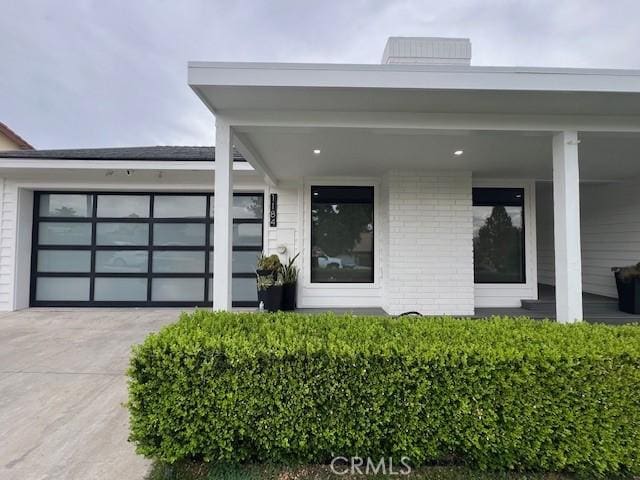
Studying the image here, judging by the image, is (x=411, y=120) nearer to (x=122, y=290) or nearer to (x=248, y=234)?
(x=248, y=234)

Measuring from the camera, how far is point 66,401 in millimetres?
2846

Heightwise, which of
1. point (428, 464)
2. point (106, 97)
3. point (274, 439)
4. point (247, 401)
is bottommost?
point (428, 464)

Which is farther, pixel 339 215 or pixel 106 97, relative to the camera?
pixel 106 97

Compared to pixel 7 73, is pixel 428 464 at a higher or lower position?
lower

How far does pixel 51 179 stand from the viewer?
255 inches

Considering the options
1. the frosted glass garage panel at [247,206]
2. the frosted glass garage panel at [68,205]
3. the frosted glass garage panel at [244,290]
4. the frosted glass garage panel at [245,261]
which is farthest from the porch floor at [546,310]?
the frosted glass garage panel at [68,205]

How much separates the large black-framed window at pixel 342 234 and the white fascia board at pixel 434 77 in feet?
11.6

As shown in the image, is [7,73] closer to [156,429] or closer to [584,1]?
[156,429]

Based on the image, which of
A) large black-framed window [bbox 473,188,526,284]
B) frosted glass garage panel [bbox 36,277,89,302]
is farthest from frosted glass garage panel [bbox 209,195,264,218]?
large black-framed window [bbox 473,188,526,284]

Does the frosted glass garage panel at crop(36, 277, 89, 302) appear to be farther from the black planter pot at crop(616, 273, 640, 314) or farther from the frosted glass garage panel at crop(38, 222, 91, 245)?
the black planter pot at crop(616, 273, 640, 314)

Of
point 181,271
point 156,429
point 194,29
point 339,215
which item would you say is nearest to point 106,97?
point 194,29

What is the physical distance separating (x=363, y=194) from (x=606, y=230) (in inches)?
210

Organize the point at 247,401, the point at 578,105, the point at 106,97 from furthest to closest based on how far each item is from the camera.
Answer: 1. the point at 106,97
2. the point at 578,105
3. the point at 247,401

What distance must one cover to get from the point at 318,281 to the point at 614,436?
184 inches
